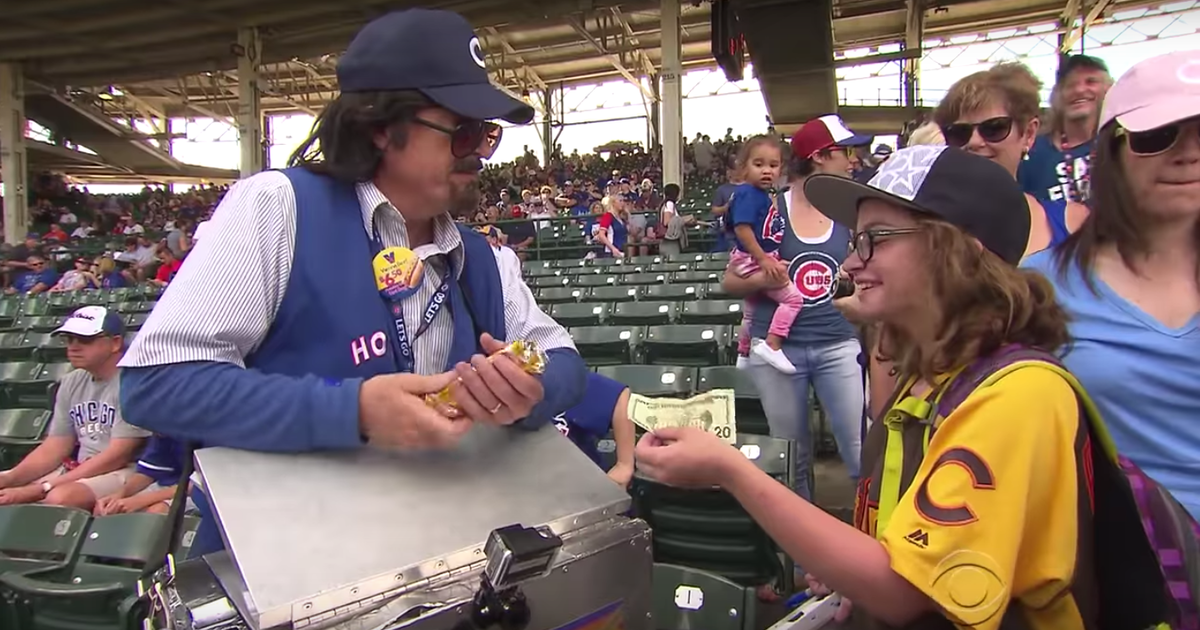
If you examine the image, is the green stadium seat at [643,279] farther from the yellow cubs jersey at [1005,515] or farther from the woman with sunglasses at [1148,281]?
the yellow cubs jersey at [1005,515]

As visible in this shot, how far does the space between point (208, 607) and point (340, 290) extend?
17.9 inches

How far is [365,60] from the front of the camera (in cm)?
114

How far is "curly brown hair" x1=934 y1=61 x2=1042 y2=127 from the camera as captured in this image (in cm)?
234

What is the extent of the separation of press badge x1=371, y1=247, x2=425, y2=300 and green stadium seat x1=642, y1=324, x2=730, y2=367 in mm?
4448

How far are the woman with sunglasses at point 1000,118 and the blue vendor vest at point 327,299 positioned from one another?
1996 millimetres

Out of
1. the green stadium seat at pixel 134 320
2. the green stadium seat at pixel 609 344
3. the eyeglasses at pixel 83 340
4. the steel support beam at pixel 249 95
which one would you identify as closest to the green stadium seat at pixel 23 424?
the eyeglasses at pixel 83 340


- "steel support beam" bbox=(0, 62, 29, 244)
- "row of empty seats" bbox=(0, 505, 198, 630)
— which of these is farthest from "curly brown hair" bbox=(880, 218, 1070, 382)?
"steel support beam" bbox=(0, 62, 29, 244)

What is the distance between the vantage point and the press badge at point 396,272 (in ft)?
3.74

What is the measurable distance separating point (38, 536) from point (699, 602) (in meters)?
2.68

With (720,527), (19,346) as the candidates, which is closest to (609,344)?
(720,527)

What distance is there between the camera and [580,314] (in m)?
7.03

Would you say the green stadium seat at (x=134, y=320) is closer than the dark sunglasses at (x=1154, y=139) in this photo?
No

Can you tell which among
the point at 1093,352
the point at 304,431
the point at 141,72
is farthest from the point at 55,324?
the point at 141,72

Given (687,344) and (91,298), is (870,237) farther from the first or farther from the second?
(91,298)
